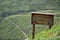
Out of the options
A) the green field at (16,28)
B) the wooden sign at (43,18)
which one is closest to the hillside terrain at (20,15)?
the green field at (16,28)

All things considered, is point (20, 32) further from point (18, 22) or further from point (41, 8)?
point (41, 8)

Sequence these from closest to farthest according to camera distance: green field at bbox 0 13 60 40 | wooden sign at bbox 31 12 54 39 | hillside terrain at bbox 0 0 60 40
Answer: wooden sign at bbox 31 12 54 39, green field at bbox 0 13 60 40, hillside terrain at bbox 0 0 60 40

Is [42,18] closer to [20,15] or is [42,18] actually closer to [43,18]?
[43,18]

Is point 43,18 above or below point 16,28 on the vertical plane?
above

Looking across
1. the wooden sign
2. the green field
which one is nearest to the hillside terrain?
the green field

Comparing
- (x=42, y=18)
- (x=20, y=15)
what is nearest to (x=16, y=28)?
(x=20, y=15)

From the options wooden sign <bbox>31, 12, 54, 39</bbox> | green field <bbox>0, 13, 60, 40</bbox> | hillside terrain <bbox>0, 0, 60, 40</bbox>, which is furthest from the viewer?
hillside terrain <bbox>0, 0, 60, 40</bbox>

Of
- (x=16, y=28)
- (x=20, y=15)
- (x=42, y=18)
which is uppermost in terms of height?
(x=42, y=18)

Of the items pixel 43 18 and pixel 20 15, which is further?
pixel 20 15

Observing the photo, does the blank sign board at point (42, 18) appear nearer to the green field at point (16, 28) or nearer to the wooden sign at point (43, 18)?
the wooden sign at point (43, 18)

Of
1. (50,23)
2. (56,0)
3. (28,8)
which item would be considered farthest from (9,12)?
(50,23)

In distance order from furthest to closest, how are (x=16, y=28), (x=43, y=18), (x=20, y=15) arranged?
(x=20, y=15)
(x=16, y=28)
(x=43, y=18)

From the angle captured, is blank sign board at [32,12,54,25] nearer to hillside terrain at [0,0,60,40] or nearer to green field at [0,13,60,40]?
green field at [0,13,60,40]

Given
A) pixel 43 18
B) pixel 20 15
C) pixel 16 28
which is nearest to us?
pixel 43 18
